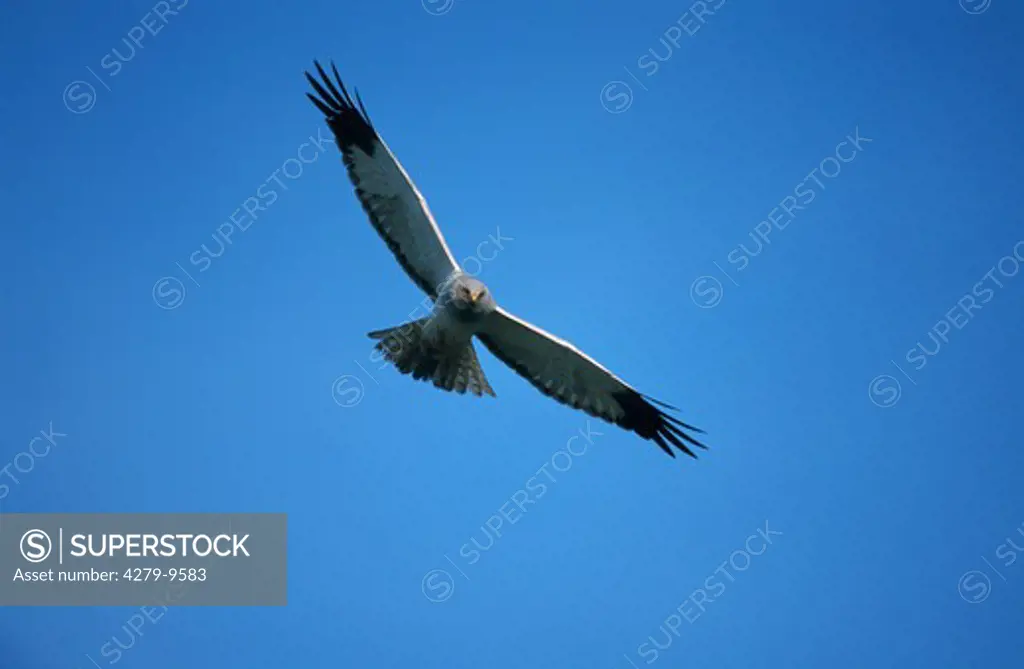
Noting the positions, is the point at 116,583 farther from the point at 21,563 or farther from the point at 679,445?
the point at 679,445

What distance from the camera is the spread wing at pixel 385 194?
13102 millimetres

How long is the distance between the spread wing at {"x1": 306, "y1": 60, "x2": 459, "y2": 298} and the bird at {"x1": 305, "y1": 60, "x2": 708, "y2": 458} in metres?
0.01

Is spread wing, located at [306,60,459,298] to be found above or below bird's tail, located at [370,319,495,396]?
above

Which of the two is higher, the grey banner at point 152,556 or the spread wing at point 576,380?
Result: the spread wing at point 576,380

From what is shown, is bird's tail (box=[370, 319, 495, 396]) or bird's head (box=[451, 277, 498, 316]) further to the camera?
bird's tail (box=[370, 319, 495, 396])

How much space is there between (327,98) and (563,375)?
Answer: 12.4 ft

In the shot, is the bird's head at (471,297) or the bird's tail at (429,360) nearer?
the bird's head at (471,297)

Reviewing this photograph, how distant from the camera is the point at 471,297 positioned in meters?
12.5

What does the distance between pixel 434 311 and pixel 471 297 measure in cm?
62

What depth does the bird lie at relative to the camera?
12953 millimetres

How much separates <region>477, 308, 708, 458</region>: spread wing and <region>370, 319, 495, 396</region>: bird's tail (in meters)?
0.42

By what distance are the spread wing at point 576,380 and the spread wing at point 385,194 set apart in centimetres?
88

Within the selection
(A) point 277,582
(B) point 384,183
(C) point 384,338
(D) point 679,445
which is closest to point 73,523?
(A) point 277,582

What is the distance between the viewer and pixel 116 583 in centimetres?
1389
